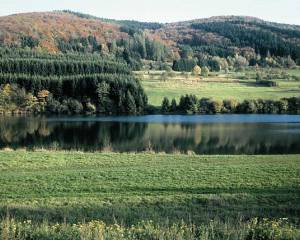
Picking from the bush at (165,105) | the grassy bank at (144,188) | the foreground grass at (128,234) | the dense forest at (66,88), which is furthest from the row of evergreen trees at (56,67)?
the foreground grass at (128,234)

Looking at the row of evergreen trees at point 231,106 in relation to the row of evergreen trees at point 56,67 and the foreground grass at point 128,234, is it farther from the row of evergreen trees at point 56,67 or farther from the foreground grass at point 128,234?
the foreground grass at point 128,234

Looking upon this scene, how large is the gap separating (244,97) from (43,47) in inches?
3723

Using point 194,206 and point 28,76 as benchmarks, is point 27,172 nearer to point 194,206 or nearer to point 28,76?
point 194,206

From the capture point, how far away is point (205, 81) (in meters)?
138

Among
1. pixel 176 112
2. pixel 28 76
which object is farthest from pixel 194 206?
pixel 28 76

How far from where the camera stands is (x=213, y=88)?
125562mm

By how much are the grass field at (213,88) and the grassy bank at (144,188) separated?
85.3 meters

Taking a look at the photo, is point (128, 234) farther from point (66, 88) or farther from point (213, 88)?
point (213, 88)

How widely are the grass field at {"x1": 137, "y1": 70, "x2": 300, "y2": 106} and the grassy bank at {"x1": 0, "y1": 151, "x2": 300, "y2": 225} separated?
85.3m

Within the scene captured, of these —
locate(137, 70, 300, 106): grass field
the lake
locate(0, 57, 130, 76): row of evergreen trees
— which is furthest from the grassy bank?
locate(0, 57, 130, 76): row of evergreen trees

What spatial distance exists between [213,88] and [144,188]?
10610 centimetres

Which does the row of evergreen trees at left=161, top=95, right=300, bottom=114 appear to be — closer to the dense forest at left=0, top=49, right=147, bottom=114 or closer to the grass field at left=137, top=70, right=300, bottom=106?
the grass field at left=137, top=70, right=300, bottom=106

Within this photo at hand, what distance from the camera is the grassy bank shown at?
16.0 m

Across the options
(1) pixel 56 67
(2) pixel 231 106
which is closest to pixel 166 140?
(2) pixel 231 106
